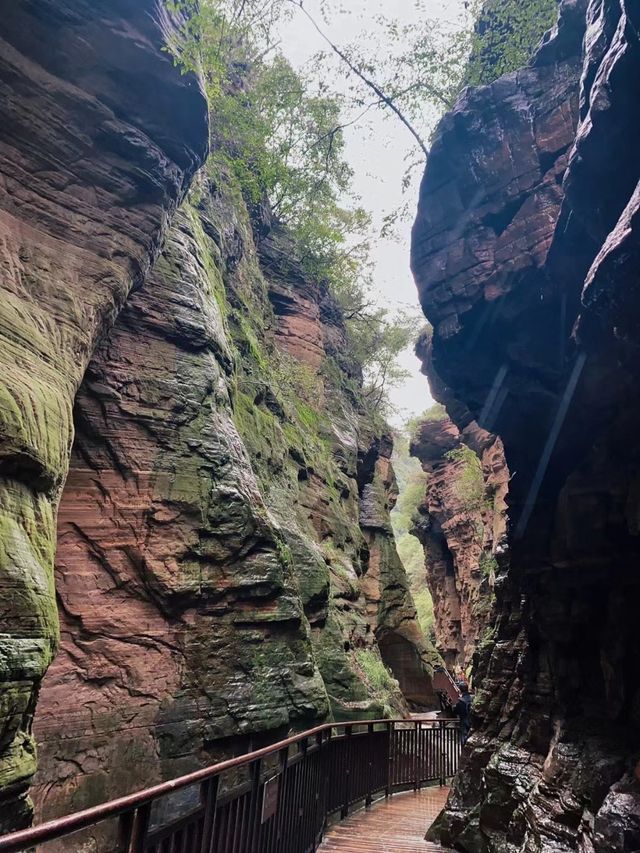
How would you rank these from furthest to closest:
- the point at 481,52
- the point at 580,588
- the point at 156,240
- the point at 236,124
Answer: the point at 236,124 < the point at 481,52 < the point at 156,240 < the point at 580,588

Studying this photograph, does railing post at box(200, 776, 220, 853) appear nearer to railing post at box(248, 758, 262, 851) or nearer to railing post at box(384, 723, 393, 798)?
railing post at box(248, 758, 262, 851)

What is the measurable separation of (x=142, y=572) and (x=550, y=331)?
6.89 meters

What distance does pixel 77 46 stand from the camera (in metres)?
7.44

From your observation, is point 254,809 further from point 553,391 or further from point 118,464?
point 553,391

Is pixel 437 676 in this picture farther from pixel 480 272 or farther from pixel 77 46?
pixel 77 46

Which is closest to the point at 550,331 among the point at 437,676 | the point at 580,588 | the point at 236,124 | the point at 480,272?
the point at 480,272

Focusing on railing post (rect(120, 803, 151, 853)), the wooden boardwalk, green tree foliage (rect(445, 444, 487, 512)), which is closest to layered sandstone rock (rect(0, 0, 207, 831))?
railing post (rect(120, 803, 151, 853))

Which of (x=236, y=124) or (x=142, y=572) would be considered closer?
(x=142, y=572)

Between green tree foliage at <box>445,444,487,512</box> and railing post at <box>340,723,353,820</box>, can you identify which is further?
green tree foliage at <box>445,444,487,512</box>

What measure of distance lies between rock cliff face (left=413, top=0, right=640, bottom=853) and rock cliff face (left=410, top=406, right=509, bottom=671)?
12.7m

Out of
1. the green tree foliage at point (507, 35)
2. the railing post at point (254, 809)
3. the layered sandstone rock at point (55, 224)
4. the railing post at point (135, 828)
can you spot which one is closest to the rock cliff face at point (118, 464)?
the layered sandstone rock at point (55, 224)

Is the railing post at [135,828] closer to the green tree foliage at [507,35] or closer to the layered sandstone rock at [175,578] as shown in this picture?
the layered sandstone rock at [175,578]

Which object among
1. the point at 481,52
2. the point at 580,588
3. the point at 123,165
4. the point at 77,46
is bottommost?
the point at 580,588

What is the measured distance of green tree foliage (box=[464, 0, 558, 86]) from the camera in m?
9.28
